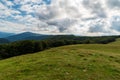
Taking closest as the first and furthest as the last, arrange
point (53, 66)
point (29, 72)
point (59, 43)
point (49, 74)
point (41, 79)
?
point (41, 79) → point (49, 74) → point (29, 72) → point (53, 66) → point (59, 43)

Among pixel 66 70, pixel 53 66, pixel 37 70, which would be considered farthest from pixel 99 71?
pixel 37 70

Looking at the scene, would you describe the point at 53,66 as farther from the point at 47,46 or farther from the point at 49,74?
the point at 47,46

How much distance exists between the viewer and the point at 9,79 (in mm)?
24266

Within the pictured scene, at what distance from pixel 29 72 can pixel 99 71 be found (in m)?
10.1

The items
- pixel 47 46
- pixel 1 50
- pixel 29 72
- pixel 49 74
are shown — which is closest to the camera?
pixel 49 74

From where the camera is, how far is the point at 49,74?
25891mm

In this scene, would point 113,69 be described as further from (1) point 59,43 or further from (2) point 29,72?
(1) point 59,43

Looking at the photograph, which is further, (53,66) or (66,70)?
(53,66)

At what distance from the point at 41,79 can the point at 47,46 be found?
109 m

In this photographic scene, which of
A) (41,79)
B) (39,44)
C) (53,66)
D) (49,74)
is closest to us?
(41,79)

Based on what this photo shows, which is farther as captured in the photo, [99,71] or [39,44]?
[39,44]

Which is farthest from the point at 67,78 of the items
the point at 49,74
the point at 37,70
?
the point at 37,70

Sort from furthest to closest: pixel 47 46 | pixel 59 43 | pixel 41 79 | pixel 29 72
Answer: pixel 59 43, pixel 47 46, pixel 29 72, pixel 41 79

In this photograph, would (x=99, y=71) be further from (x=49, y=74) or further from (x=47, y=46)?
(x=47, y=46)
